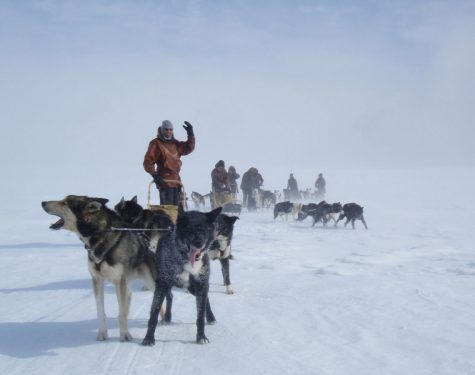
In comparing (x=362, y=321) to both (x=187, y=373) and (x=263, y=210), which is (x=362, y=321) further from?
(x=263, y=210)

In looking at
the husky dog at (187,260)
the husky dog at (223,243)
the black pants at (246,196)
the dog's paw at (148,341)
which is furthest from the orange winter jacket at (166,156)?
the black pants at (246,196)

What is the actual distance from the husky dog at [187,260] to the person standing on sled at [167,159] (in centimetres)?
204

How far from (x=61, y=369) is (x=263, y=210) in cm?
1984

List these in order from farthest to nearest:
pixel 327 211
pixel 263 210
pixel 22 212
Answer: pixel 263 210 → pixel 22 212 → pixel 327 211

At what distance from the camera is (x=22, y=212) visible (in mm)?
20969

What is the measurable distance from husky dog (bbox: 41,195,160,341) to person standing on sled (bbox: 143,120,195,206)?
1.74m

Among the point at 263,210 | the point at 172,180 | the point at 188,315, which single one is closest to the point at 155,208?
the point at 172,180

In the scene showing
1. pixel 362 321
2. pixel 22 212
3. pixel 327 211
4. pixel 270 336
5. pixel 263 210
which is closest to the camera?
pixel 270 336

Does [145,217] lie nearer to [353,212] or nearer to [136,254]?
[136,254]

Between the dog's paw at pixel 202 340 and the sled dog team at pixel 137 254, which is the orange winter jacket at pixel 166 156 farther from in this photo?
the dog's paw at pixel 202 340

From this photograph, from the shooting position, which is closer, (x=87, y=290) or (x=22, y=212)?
(x=87, y=290)

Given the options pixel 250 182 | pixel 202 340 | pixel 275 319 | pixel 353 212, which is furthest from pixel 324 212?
pixel 202 340

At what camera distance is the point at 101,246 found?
3691 mm

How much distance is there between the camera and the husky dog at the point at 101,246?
369 centimetres
